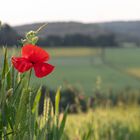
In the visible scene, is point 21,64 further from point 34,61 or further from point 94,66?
point 94,66

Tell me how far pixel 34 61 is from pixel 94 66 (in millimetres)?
15727

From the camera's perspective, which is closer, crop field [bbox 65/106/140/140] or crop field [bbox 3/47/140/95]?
crop field [bbox 65/106/140/140]

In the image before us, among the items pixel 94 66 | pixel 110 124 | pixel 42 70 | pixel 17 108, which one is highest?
pixel 42 70

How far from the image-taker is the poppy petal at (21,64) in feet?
6.10

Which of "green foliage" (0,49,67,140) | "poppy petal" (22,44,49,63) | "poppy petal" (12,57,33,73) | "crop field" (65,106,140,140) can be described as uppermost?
"poppy petal" (22,44,49,63)

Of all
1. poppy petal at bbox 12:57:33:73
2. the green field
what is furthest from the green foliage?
the green field

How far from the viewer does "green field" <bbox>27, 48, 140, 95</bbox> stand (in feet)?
52.0

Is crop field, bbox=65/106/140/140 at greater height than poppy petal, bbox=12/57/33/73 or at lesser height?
lesser

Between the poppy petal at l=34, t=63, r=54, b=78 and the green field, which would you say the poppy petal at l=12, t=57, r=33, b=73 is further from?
the green field

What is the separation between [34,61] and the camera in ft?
6.21

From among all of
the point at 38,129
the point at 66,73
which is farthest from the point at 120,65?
the point at 38,129

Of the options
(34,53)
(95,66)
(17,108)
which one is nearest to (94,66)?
(95,66)

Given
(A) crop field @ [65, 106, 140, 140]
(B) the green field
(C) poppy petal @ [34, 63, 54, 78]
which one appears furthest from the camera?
(B) the green field

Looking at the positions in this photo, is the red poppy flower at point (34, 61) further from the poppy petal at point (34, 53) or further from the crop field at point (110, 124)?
the crop field at point (110, 124)
